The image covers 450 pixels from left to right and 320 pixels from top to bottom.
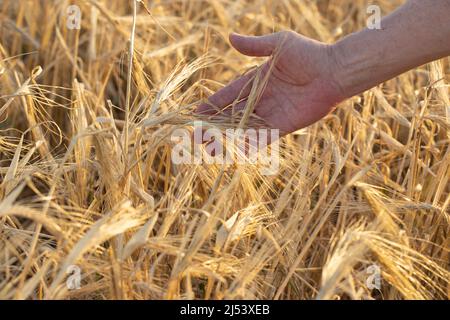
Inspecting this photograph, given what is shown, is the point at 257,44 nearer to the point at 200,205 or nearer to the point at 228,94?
the point at 228,94

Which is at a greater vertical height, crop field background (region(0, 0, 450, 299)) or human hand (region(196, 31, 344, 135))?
human hand (region(196, 31, 344, 135))

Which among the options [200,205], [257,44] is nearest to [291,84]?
[257,44]

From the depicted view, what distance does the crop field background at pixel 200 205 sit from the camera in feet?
3.56

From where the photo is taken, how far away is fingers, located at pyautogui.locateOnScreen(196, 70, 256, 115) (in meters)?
1.49

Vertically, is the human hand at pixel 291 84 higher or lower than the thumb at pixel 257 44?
lower

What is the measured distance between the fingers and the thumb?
1.7 inches

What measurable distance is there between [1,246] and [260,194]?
435 mm

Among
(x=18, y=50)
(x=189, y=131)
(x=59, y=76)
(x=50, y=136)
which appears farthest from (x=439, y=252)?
(x=18, y=50)

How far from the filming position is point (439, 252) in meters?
1.48

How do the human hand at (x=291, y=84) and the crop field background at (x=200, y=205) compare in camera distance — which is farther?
the human hand at (x=291, y=84)

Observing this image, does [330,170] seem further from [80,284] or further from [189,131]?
[80,284]

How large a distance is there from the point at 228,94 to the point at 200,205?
0.22 m

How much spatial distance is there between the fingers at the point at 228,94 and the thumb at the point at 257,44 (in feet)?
0.14

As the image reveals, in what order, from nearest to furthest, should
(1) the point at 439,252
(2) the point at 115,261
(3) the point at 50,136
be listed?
(2) the point at 115,261
(1) the point at 439,252
(3) the point at 50,136
